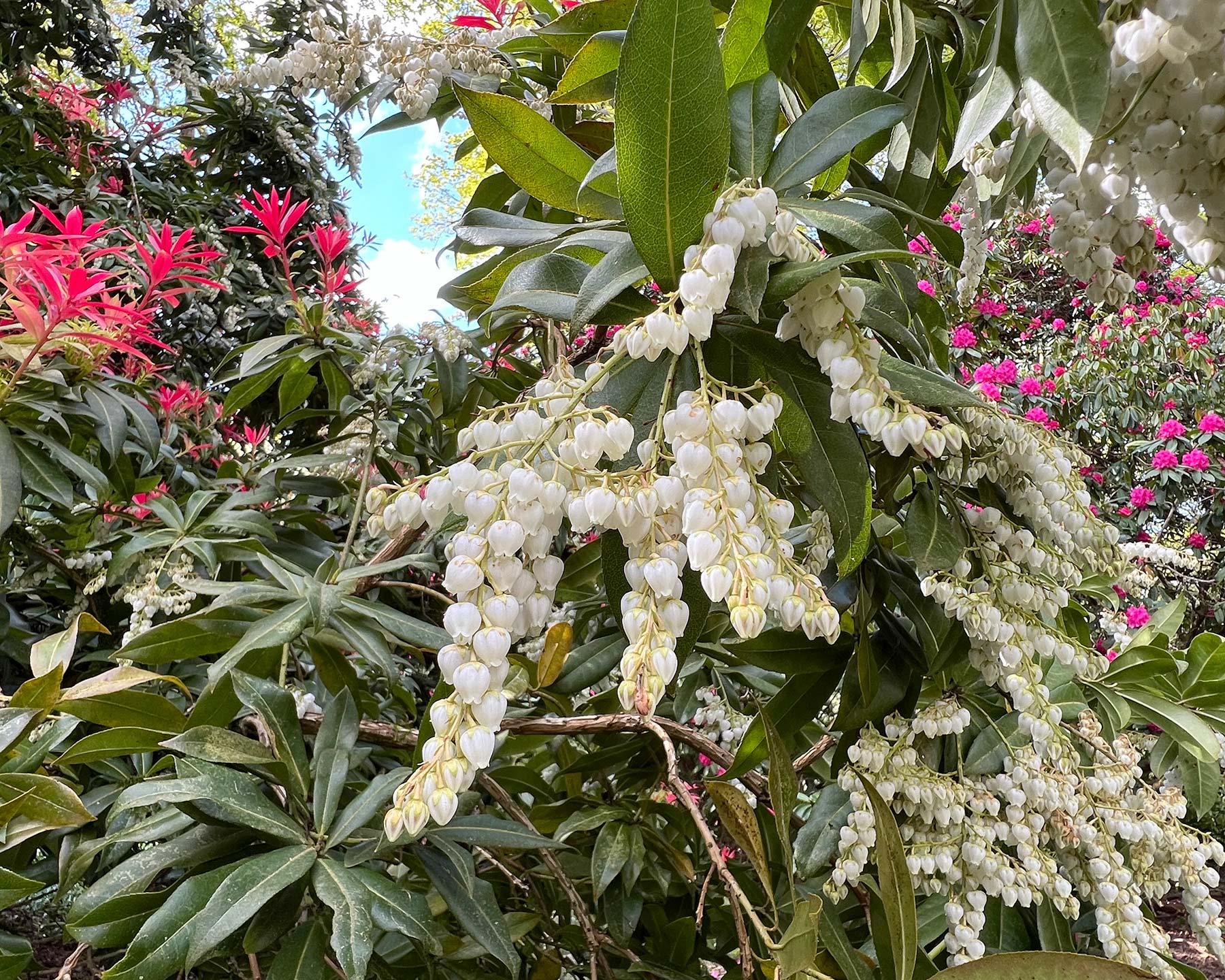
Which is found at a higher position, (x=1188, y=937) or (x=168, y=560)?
(x=168, y=560)

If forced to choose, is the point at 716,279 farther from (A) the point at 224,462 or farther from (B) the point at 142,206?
(B) the point at 142,206

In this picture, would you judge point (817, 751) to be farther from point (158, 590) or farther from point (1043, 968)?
point (158, 590)

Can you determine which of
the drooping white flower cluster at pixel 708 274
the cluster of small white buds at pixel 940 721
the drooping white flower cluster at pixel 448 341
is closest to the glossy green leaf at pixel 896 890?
the cluster of small white buds at pixel 940 721

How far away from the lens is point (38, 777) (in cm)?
73

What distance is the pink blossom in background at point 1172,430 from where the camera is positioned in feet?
13.6

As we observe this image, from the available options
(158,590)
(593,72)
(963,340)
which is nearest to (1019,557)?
(593,72)

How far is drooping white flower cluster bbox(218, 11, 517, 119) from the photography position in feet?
3.64

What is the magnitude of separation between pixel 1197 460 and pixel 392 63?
432cm

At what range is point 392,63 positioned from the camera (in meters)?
1.13

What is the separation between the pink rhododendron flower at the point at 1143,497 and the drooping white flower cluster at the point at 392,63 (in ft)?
13.7

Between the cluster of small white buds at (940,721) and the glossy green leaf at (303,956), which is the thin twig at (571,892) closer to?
the glossy green leaf at (303,956)

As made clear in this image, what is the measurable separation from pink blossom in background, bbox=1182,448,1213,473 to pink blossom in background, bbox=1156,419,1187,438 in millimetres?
122

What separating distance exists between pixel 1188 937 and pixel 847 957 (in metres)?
3.62

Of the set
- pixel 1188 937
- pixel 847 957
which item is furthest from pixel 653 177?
pixel 1188 937
